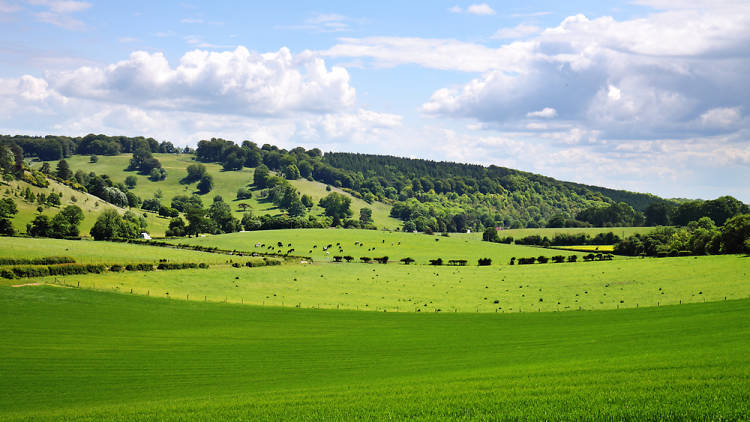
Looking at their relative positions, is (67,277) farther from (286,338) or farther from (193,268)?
(286,338)

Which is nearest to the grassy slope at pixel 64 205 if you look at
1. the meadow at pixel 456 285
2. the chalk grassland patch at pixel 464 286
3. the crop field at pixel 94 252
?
the crop field at pixel 94 252

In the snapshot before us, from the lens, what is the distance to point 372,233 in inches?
6486

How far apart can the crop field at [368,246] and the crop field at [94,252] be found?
2692 centimetres

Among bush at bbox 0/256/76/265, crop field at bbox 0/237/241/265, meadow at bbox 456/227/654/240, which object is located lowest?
crop field at bbox 0/237/241/265

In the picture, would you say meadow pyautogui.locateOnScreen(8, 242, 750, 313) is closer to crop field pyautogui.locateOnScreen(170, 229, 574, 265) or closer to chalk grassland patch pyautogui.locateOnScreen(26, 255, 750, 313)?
chalk grassland patch pyautogui.locateOnScreen(26, 255, 750, 313)

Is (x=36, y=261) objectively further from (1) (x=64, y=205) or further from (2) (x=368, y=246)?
(1) (x=64, y=205)

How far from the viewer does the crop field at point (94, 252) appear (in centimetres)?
8531

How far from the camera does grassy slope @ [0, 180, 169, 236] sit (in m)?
142

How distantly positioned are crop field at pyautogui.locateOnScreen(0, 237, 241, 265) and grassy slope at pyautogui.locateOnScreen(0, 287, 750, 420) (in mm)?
33895

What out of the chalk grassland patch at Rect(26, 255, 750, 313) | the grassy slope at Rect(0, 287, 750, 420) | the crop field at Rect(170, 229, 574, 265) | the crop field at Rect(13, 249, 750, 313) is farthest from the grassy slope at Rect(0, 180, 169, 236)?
→ the grassy slope at Rect(0, 287, 750, 420)

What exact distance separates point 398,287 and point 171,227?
338 ft

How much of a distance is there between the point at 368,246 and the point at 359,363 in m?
112

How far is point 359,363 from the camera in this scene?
106ft

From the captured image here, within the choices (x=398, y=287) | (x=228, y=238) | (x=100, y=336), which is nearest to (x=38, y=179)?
(x=228, y=238)
